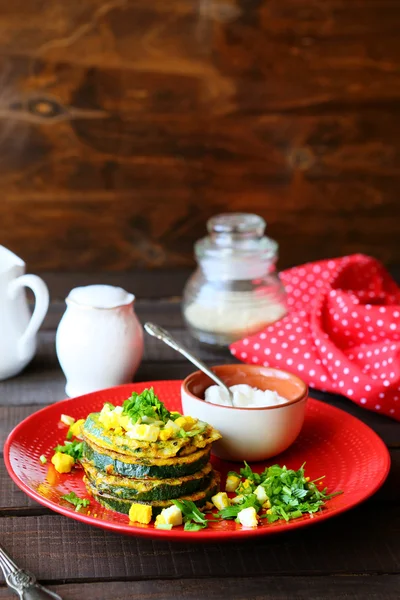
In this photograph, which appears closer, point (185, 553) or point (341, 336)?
point (185, 553)

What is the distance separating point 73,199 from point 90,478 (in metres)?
1.47

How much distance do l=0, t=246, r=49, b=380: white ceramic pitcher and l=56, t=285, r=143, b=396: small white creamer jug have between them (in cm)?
7

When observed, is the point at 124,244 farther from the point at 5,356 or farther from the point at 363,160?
the point at 5,356

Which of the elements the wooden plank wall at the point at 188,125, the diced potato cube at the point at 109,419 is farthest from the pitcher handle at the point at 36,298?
the wooden plank wall at the point at 188,125

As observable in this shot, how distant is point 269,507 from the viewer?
3.16 feet

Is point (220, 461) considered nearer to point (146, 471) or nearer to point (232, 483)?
point (232, 483)

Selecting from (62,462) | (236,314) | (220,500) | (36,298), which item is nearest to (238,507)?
(220,500)

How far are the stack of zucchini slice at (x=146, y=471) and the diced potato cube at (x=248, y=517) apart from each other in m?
0.06

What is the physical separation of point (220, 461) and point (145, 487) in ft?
0.70

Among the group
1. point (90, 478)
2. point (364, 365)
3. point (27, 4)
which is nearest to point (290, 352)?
point (364, 365)

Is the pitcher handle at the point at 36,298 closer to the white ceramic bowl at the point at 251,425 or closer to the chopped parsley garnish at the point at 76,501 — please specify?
the white ceramic bowl at the point at 251,425

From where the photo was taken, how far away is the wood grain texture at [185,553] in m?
0.90

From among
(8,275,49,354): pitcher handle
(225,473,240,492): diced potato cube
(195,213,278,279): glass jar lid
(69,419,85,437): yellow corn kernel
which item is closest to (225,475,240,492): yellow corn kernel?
(225,473,240,492): diced potato cube

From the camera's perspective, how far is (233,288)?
168 centimetres
